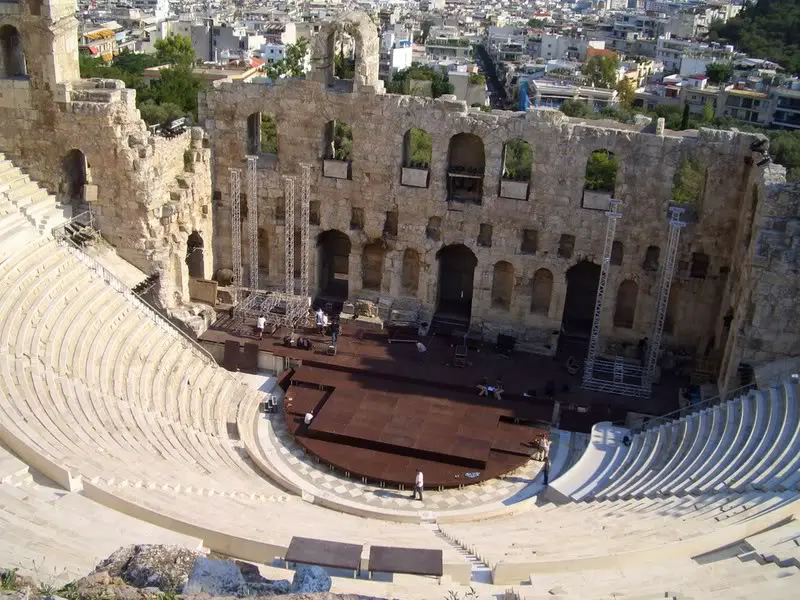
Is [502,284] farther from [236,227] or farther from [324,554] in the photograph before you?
[324,554]

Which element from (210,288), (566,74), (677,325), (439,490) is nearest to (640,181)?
(677,325)

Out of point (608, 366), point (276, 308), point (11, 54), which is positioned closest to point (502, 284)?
point (608, 366)

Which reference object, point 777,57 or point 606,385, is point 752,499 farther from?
point 777,57

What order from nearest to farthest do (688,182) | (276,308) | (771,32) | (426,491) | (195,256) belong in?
(426,491), (276,308), (195,256), (688,182), (771,32)

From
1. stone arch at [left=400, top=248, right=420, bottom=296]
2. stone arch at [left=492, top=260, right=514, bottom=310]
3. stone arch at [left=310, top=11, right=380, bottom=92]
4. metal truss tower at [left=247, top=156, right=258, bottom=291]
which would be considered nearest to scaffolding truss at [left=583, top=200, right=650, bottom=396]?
stone arch at [left=492, top=260, right=514, bottom=310]

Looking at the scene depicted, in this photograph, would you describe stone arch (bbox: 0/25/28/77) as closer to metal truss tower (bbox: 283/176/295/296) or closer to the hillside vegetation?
metal truss tower (bbox: 283/176/295/296)

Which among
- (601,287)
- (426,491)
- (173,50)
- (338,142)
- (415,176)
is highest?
(173,50)

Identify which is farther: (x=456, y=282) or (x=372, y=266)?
(x=456, y=282)
